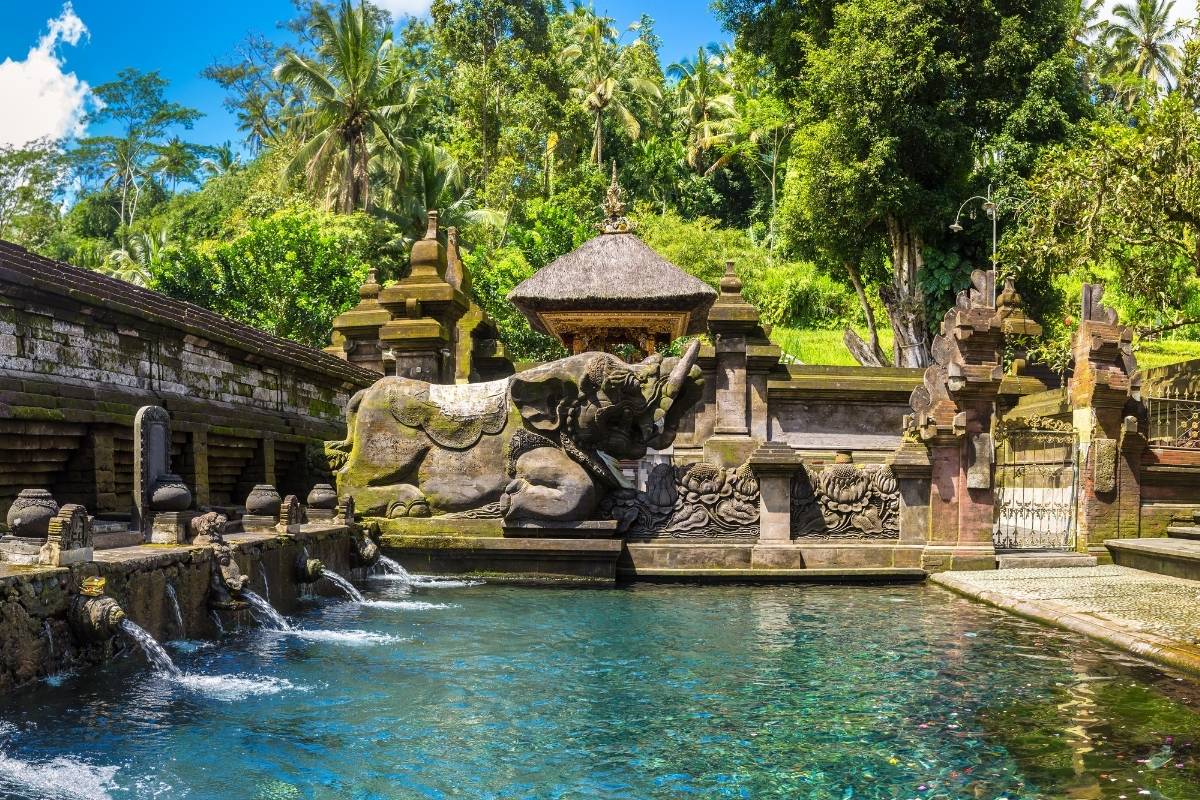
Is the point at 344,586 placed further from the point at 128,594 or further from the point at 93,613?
the point at 93,613

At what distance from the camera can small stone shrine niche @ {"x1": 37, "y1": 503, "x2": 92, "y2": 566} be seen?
6293 mm

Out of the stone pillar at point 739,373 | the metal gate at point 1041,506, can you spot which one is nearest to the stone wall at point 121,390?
the stone pillar at point 739,373

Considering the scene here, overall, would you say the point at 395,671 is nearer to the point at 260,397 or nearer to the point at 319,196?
the point at 260,397

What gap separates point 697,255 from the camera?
3447cm

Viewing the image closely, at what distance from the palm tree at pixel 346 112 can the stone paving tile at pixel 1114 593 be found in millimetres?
29796

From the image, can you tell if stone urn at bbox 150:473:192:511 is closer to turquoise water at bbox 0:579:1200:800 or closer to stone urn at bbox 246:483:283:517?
turquoise water at bbox 0:579:1200:800

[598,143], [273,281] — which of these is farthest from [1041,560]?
[598,143]

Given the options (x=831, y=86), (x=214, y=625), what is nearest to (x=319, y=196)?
(x=831, y=86)

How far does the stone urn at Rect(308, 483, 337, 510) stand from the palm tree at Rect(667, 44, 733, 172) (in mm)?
39363

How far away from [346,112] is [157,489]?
30937 mm

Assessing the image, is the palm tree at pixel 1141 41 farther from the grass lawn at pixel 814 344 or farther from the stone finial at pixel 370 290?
the stone finial at pixel 370 290

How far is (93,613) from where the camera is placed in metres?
6.33

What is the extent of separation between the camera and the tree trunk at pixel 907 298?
27812mm

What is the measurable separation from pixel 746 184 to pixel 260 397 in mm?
37615
